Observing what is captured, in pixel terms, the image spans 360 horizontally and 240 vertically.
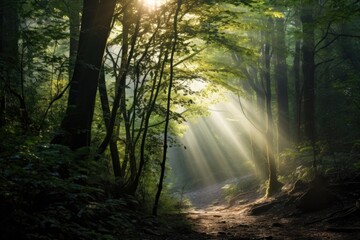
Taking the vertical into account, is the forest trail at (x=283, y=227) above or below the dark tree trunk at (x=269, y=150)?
below

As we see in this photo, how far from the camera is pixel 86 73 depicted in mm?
7293

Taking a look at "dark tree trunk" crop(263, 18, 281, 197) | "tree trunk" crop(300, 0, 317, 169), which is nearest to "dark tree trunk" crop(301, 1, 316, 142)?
"tree trunk" crop(300, 0, 317, 169)

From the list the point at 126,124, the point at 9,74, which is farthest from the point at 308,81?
the point at 9,74

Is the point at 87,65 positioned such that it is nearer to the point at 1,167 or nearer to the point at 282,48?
the point at 1,167

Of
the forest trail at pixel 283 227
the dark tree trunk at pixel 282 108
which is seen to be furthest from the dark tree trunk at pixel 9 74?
the dark tree trunk at pixel 282 108

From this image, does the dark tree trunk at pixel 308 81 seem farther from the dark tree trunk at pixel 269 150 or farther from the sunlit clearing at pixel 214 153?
the sunlit clearing at pixel 214 153

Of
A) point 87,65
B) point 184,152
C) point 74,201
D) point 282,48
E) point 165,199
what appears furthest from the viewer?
point 184,152

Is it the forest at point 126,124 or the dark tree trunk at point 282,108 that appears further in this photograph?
the dark tree trunk at point 282,108

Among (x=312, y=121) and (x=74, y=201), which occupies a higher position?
(x=312, y=121)

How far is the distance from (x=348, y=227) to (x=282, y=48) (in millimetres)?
10873

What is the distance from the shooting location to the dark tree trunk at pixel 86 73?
7.09 m

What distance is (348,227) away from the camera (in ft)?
23.7

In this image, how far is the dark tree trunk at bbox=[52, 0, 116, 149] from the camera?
709 cm

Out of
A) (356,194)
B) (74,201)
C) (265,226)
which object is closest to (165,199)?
(265,226)
